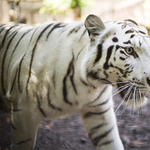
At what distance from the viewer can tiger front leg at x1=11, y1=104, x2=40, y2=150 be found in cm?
205

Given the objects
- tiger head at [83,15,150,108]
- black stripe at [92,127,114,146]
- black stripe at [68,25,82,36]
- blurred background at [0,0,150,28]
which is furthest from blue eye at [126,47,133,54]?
blurred background at [0,0,150,28]

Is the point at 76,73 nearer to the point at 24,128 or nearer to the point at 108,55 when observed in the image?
the point at 108,55

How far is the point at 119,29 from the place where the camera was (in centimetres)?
179

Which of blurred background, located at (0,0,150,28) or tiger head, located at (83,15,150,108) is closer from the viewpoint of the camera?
tiger head, located at (83,15,150,108)

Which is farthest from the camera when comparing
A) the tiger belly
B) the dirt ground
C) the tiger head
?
the dirt ground

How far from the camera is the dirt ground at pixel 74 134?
10.00 ft

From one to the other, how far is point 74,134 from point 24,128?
1454 millimetres

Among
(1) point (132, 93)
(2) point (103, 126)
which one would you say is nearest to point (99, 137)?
(2) point (103, 126)

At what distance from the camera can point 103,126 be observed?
7.39 ft

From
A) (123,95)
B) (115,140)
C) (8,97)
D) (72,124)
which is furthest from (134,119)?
(8,97)

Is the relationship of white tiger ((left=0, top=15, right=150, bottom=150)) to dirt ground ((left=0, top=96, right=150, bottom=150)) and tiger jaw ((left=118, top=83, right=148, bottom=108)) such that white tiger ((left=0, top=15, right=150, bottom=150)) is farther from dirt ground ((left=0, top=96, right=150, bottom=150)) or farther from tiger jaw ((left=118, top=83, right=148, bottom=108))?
dirt ground ((left=0, top=96, right=150, bottom=150))

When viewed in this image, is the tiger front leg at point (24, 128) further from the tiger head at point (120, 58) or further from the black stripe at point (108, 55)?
the black stripe at point (108, 55)

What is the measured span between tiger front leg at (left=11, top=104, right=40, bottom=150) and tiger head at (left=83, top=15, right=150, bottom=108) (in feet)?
1.85

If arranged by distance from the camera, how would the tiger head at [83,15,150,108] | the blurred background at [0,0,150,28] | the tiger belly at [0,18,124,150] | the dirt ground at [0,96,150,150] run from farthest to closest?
the blurred background at [0,0,150,28], the dirt ground at [0,96,150,150], the tiger belly at [0,18,124,150], the tiger head at [83,15,150,108]
